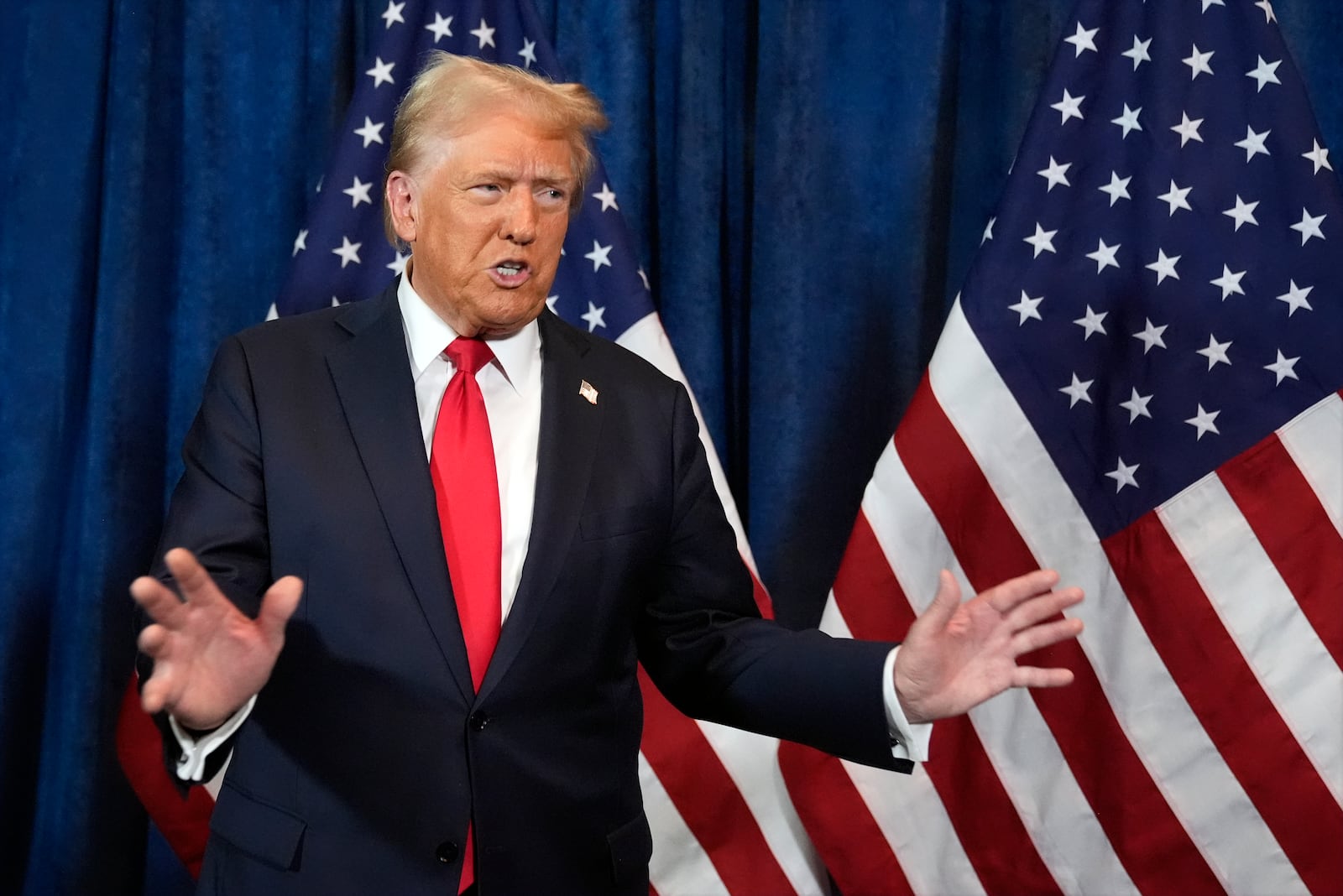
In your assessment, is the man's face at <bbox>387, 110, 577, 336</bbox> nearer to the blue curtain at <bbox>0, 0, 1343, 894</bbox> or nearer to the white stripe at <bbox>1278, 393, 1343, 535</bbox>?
the blue curtain at <bbox>0, 0, 1343, 894</bbox>

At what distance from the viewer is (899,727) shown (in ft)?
4.68

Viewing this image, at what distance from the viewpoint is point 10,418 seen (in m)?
2.63

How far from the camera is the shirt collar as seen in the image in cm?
157

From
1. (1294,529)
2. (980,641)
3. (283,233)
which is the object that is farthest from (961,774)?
(283,233)

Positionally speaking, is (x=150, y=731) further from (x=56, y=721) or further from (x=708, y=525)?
(x=708, y=525)

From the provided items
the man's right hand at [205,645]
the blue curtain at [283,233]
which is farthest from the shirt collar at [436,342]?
the blue curtain at [283,233]

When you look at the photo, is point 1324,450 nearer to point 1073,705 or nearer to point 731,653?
point 1073,705

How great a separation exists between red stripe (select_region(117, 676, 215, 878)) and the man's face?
1236 millimetres

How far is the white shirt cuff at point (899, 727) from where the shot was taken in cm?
142

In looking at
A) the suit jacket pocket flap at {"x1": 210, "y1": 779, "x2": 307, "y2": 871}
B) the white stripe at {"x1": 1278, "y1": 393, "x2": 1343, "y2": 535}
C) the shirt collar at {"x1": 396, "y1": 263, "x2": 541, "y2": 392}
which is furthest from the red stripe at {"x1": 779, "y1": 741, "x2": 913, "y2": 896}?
the suit jacket pocket flap at {"x1": 210, "y1": 779, "x2": 307, "y2": 871}

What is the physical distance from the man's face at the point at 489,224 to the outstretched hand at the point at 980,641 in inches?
23.1

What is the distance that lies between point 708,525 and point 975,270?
3.02 feet

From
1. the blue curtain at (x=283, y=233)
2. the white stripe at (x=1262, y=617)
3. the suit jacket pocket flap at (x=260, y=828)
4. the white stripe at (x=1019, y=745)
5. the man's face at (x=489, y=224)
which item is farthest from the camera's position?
the blue curtain at (x=283, y=233)

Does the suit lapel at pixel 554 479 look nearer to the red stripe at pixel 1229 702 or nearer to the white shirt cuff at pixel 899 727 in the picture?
the white shirt cuff at pixel 899 727
